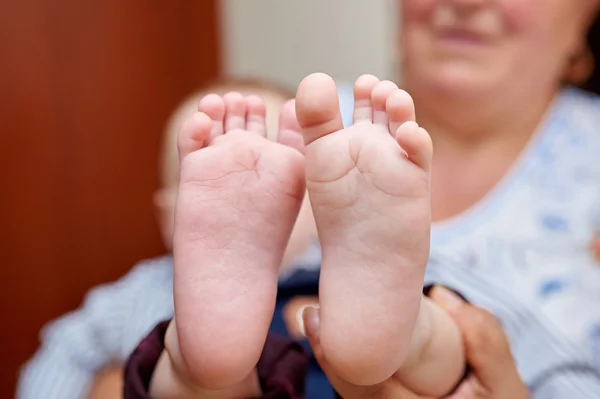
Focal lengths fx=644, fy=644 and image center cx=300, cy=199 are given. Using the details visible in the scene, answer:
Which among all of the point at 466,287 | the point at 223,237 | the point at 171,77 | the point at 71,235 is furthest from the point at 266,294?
the point at 171,77

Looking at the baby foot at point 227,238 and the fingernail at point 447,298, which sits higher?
the baby foot at point 227,238

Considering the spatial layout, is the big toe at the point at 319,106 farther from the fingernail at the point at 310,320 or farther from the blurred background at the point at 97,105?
the blurred background at the point at 97,105

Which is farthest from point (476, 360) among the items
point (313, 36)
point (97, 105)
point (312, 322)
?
point (97, 105)

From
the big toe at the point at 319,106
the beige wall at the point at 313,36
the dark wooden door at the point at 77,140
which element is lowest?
the dark wooden door at the point at 77,140

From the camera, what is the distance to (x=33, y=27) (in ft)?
A: 3.07

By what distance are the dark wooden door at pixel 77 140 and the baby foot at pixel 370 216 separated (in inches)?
24.9

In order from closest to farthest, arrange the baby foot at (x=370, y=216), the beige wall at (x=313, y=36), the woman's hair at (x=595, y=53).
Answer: the baby foot at (x=370, y=216) → the woman's hair at (x=595, y=53) → the beige wall at (x=313, y=36)

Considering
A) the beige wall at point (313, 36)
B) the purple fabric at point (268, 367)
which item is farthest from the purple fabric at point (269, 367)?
the beige wall at point (313, 36)

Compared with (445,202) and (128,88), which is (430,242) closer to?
(445,202)

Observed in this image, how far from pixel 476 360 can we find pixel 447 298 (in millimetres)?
43

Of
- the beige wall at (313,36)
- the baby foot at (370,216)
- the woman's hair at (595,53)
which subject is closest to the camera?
the baby foot at (370,216)

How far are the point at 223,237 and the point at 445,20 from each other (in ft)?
1.28

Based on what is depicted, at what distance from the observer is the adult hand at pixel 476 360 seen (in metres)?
0.39

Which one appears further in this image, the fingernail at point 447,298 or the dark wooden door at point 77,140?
the dark wooden door at point 77,140
